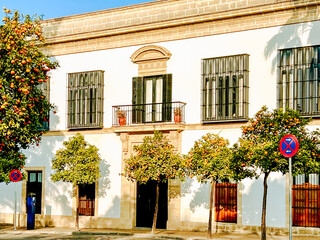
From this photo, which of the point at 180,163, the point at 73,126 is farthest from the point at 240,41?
the point at 73,126

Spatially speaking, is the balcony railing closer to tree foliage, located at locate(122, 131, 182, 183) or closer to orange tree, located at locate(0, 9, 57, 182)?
tree foliage, located at locate(122, 131, 182, 183)

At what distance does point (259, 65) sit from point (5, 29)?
10.9m

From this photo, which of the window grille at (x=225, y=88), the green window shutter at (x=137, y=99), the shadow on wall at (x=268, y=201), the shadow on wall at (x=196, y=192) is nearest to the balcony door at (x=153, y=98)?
the green window shutter at (x=137, y=99)

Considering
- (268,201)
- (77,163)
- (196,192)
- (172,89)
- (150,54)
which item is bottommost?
(268,201)

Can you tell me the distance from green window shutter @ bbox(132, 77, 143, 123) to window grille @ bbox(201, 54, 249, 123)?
312 cm

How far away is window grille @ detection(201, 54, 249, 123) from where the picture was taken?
77.9ft

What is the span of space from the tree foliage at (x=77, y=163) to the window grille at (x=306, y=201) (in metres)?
8.41

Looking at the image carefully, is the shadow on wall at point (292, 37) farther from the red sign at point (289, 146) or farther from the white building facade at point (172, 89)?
the red sign at point (289, 146)

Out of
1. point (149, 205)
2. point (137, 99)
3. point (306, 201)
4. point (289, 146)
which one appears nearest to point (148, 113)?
point (137, 99)

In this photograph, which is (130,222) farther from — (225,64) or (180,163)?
(225,64)

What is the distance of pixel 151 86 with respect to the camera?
2650cm

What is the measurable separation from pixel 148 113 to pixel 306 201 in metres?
7.93

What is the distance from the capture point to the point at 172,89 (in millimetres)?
25734

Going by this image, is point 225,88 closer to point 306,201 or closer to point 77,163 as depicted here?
point 306,201
